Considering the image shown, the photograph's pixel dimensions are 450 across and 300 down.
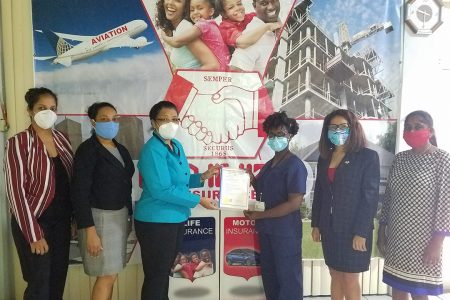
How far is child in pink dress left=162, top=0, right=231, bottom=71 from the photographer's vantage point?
249 cm

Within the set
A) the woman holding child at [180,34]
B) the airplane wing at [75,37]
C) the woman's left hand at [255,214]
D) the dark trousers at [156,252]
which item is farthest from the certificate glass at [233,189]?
the airplane wing at [75,37]

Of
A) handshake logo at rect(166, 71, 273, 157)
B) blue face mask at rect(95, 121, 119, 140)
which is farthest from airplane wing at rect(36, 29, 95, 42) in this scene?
blue face mask at rect(95, 121, 119, 140)

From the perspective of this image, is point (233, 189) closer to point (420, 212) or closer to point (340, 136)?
point (340, 136)

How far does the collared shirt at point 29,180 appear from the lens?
1.79 meters

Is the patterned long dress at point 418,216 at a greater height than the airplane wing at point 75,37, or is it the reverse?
the airplane wing at point 75,37

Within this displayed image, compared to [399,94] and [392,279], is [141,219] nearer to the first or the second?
[392,279]

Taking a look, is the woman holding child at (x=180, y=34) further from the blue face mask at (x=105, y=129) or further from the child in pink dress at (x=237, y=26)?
the blue face mask at (x=105, y=129)

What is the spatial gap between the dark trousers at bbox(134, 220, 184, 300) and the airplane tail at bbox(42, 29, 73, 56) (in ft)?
4.21

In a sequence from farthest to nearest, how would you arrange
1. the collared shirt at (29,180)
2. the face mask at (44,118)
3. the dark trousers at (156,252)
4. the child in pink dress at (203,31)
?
1. the child in pink dress at (203,31)
2. the dark trousers at (156,252)
3. the face mask at (44,118)
4. the collared shirt at (29,180)

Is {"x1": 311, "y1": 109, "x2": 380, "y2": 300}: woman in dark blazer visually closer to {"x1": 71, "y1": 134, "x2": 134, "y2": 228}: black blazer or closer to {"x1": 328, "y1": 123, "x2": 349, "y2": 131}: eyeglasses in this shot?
{"x1": 328, "y1": 123, "x2": 349, "y2": 131}: eyeglasses

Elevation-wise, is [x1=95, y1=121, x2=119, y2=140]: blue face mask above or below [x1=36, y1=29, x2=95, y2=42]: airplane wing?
below

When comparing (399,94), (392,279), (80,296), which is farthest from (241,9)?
(80,296)

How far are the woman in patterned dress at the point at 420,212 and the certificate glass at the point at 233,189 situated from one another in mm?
891

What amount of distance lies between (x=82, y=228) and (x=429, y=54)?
2748 mm
